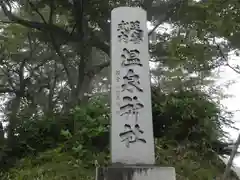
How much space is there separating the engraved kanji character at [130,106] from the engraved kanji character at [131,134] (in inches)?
6.9

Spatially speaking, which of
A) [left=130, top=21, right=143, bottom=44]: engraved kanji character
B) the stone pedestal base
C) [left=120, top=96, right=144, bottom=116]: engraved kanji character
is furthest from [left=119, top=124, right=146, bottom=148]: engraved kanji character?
[left=130, top=21, right=143, bottom=44]: engraved kanji character

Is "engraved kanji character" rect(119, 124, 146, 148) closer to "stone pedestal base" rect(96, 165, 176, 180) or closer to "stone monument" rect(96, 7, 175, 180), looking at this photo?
"stone monument" rect(96, 7, 175, 180)

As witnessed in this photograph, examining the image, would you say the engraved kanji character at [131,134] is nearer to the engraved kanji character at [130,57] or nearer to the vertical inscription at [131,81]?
the vertical inscription at [131,81]

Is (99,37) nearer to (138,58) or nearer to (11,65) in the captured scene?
(11,65)

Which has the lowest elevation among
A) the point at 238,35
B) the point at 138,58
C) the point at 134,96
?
the point at 134,96

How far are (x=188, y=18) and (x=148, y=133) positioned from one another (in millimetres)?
4063

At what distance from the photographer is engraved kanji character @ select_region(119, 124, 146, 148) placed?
3.62 metres

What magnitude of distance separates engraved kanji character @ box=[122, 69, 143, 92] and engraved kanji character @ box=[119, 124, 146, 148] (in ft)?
1.68

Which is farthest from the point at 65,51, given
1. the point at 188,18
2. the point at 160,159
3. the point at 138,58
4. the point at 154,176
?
the point at 154,176

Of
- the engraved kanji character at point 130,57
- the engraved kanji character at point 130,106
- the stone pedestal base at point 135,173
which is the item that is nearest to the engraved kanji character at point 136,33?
the engraved kanji character at point 130,57

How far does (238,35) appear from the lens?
5918mm

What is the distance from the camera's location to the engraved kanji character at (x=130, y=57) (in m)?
4.07

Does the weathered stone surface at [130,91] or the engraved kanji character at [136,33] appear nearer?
the weathered stone surface at [130,91]

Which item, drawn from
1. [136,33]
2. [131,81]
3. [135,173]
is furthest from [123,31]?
[135,173]
